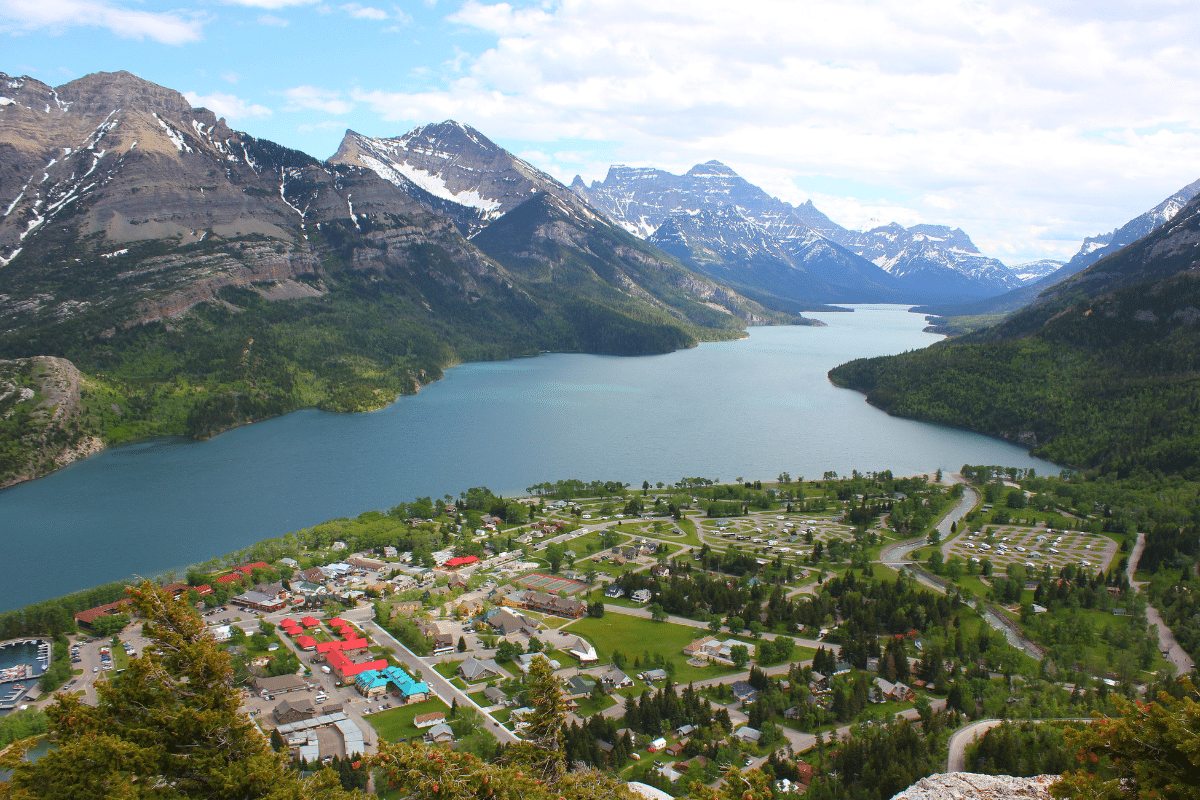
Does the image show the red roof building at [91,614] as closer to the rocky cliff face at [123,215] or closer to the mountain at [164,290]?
the mountain at [164,290]

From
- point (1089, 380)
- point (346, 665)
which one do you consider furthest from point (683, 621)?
point (1089, 380)

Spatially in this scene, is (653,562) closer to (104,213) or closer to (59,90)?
(104,213)

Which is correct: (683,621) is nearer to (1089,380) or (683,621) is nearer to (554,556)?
(554,556)

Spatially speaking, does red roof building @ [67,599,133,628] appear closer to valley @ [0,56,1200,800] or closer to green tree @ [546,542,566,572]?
valley @ [0,56,1200,800]

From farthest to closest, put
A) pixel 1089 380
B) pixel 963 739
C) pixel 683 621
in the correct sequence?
pixel 1089 380 → pixel 683 621 → pixel 963 739

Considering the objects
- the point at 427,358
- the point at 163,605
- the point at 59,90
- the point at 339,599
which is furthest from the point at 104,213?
the point at 163,605

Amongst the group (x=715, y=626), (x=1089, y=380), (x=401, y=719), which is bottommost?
(x=715, y=626)
